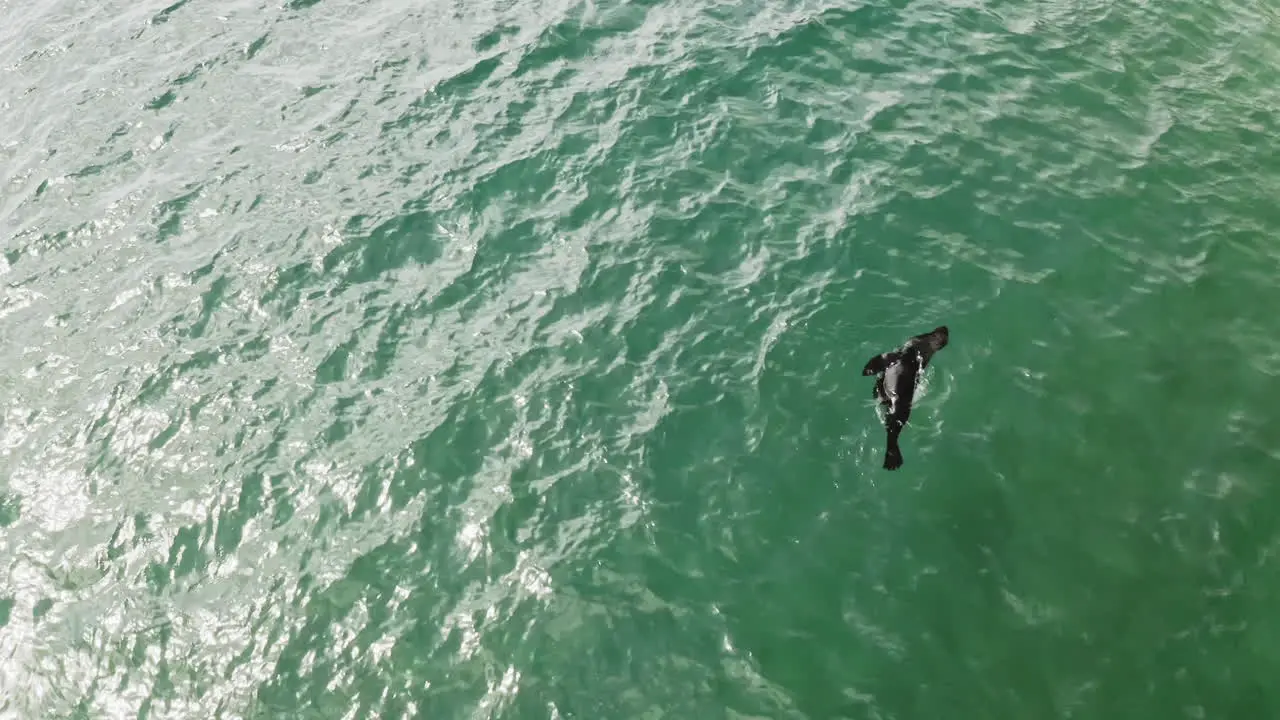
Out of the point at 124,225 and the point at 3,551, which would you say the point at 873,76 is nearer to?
the point at 124,225

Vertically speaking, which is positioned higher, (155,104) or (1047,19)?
(155,104)

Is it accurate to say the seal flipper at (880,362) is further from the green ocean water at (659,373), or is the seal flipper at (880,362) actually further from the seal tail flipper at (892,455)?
the seal tail flipper at (892,455)

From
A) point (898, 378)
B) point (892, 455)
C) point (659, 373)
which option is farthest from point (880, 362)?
point (659, 373)

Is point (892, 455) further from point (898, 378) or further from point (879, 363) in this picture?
point (879, 363)

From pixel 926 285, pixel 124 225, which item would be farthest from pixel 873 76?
pixel 124 225

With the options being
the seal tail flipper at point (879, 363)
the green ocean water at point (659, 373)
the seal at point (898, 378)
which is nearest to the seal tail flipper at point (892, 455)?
the seal at point (898, 378)

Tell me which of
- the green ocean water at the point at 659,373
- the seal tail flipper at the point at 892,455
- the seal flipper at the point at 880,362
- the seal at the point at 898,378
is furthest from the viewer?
the seal flipper at the point at 880,362

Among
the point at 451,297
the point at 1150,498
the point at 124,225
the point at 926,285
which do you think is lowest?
the point at 1150,498
